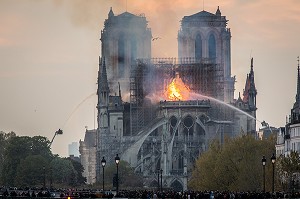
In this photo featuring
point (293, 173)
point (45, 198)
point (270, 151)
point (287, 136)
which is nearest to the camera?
point (45, 198)

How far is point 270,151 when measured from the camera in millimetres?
192625

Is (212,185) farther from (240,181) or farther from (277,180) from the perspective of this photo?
(277,180)

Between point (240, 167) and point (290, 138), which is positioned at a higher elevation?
point (290, 138)

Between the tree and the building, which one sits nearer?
the building

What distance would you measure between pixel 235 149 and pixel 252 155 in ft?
19.5

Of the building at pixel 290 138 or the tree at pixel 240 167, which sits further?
the tree at pixel 240 167

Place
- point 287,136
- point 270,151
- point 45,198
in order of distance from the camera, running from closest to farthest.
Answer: point 45,198 → point 287,136 → point 270,151

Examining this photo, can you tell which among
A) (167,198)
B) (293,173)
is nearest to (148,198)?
(167,198)

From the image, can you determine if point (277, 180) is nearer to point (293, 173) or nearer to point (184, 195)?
point (293, 173)

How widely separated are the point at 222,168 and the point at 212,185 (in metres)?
2.12

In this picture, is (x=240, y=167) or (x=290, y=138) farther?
(x=240, y=167)

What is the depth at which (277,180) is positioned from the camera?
168000 mm

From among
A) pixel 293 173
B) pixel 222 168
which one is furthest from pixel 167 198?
pixel 222 168

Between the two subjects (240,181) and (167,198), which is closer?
(167,198)
